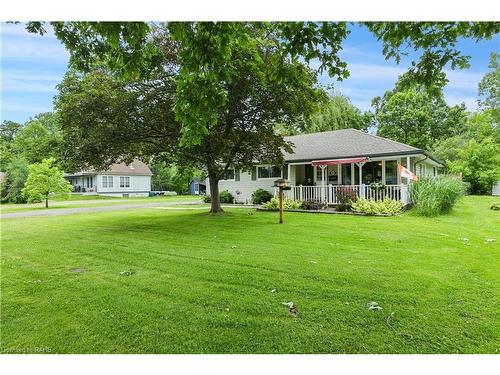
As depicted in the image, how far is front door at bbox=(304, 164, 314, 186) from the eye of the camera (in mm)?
14172

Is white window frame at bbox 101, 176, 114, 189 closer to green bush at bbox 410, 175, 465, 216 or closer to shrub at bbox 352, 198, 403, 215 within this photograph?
shrub at bbox 352, 198, 403, 215

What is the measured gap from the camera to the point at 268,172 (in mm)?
15578

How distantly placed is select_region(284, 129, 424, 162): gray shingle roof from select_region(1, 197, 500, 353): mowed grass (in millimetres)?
6606

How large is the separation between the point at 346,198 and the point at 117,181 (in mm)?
Answer: 24249

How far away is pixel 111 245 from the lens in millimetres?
5355

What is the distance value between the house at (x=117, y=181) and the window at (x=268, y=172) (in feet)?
53.2

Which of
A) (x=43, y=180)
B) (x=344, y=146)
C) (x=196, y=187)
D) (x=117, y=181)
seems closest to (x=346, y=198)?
(x=344, y=146)

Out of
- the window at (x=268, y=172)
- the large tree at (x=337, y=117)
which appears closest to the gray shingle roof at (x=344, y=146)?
the window at (x=268, y=172)

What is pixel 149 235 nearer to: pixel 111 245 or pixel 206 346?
pixel 111 245

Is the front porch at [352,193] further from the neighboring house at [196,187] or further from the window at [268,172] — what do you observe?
the neighboring house at [196,187]

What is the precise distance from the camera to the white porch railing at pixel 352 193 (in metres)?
10.9

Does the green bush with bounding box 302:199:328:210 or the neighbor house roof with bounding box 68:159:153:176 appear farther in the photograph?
the neighbor house roof with bounding box 68:159:153:176

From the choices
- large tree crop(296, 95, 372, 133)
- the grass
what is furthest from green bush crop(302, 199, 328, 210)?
the grass
